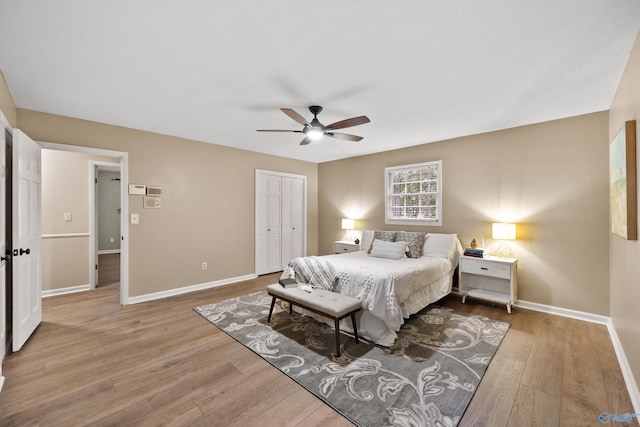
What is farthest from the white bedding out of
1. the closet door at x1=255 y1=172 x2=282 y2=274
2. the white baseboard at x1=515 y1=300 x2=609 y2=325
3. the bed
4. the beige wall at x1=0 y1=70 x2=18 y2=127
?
the beige wall at x1=0 y1=70 x2=18 y2=127

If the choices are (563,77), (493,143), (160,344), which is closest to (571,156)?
(493,143)

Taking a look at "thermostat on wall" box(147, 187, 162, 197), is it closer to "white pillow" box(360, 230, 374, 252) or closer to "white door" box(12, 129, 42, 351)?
"white door" box(12, 129, 42, 351)

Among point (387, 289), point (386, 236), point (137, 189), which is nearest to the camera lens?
point (387, 289)

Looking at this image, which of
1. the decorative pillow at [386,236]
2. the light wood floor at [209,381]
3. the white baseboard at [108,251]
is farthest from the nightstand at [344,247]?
the white baseboard at [108,251]

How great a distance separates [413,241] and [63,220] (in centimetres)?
576

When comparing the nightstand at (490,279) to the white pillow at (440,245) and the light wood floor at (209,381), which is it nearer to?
the white pillow at (440,245)

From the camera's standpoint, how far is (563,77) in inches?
98.3

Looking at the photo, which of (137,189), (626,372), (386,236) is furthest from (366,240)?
(137,189)

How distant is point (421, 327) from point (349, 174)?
145 inches

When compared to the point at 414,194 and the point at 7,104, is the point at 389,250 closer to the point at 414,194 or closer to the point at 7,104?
the point at 414,194

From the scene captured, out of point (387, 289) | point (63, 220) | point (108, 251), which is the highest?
point (63, 220)

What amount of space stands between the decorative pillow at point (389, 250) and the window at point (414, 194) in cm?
94

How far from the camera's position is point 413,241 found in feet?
14.4

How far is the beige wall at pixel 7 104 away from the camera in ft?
8.39
